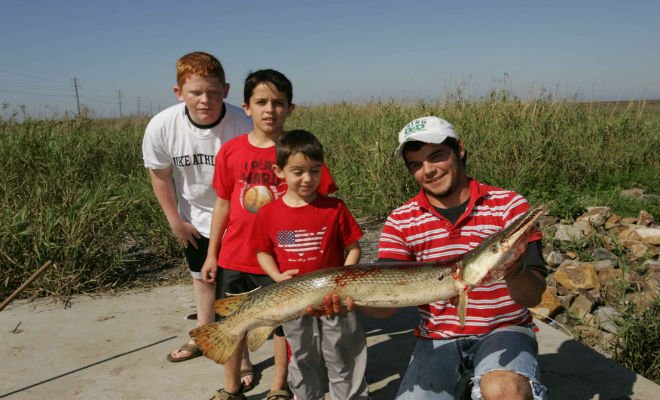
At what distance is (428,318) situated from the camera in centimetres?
258

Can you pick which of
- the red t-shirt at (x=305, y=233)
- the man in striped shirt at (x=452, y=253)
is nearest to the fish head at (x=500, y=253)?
the man in striped shirt at (x=452, y=253)

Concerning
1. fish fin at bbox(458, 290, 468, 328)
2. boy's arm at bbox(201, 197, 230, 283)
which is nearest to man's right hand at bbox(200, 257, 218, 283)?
boy's arm at bbox(201, 197, 230, 283)

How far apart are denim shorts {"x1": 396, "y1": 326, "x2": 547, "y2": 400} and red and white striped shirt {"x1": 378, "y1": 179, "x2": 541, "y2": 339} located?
0.05 metres

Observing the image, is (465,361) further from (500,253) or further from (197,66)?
(197,66)

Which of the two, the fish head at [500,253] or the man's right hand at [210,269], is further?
the man's right hand at [210,269]

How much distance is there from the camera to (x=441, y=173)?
8.18 feet

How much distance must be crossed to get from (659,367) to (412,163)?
8.03 ft

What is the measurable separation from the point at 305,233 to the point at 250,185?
51cm

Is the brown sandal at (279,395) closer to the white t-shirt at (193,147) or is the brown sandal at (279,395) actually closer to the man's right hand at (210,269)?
the man's right hand at (210,269)

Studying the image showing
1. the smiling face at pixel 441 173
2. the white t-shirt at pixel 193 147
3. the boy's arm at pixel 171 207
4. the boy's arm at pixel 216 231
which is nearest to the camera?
the smiling face at pixel 441 173

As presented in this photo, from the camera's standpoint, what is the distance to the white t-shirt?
3320 mm

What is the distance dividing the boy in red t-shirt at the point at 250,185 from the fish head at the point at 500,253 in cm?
110

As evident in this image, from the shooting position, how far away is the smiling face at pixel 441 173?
2.49m

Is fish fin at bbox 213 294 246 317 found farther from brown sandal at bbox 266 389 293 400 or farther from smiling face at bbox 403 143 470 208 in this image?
smiling face at bbox 403 143 470 208
